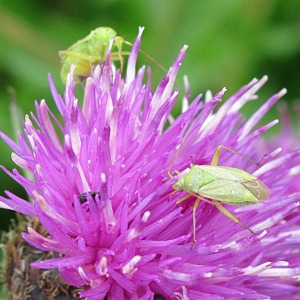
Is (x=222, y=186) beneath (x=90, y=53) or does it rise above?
beneath

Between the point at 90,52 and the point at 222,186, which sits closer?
the point at 222,186

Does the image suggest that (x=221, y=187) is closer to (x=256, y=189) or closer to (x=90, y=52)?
(x=256, y=189)

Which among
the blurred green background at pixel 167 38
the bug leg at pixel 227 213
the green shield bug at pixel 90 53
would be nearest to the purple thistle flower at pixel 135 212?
the bug leg at pixel 227 213

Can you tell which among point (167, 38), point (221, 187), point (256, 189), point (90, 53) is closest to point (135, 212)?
point (221, 187)

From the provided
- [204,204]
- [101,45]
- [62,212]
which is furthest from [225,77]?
[62,212]

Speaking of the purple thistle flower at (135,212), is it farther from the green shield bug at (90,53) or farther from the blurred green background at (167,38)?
the blurred green background at (167,38)

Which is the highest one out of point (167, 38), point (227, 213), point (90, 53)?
point (167, 38)

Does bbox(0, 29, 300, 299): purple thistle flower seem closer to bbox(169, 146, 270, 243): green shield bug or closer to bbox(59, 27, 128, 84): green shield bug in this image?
bbox(169, 146, 270, 243): green shield bug

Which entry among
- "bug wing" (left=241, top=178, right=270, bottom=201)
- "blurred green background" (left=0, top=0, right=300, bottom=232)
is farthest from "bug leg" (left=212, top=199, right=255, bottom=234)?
"blurred green background" (left=0, top=0, right=300, bottom=232)
